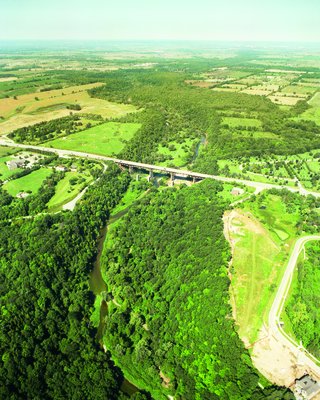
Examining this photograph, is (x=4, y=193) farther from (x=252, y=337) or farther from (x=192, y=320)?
(x=252, y=337)

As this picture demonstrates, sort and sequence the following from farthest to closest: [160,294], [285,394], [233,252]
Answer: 1. [233,252]
2. [160,294]
3. [285,394]

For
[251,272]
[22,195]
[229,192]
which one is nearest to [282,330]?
[251,272]

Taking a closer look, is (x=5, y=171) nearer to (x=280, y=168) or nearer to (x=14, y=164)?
(x=14, y=164)

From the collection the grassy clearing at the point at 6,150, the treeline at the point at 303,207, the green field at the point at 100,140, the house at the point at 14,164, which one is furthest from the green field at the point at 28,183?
the treeline at the point at 303,207

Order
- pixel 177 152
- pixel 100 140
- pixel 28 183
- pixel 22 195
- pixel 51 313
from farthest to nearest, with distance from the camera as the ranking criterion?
pixel 100 140, pixel 177 152, pixel 28 183, pixel 22 195, pixel 51 313

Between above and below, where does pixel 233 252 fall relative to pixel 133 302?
above

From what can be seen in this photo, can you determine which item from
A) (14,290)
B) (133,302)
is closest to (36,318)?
(14,290)

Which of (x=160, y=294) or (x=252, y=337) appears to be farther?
(x=160, y=294)
